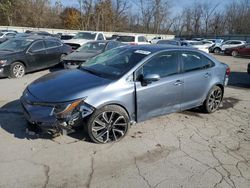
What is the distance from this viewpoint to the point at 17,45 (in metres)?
10.2

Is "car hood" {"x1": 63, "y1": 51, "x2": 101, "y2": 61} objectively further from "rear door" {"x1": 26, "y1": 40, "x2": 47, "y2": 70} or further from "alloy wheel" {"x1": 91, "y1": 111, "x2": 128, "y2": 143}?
"alloy wheel" {"x1": 91, "y1": 111, "x2": 128, "y2": 143}

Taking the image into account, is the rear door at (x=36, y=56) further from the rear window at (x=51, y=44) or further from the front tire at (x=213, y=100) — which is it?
the front tire at (x=213, y=100)

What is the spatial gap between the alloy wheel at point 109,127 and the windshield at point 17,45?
22.7 ft

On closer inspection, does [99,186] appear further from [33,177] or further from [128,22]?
[128,22]

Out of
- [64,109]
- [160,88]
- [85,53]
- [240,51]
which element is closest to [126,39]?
[85,53]

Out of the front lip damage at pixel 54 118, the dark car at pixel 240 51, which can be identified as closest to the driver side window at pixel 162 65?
the front lip damage at pixel 54 118

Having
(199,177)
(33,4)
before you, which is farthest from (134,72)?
(33,4)

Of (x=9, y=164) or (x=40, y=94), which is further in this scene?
(x=40, y=94)

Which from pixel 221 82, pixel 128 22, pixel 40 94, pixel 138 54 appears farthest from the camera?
pixel 128 22

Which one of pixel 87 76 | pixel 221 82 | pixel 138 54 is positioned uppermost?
pixel 138 54

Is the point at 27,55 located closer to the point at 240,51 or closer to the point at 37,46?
the point at 37,46

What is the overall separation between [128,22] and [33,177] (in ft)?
207

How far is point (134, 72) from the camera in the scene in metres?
4.57

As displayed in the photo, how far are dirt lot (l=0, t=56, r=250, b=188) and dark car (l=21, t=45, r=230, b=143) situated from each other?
1.14ft
